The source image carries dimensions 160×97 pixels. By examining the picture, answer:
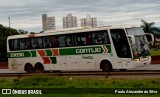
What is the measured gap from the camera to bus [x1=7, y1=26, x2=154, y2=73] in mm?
25500

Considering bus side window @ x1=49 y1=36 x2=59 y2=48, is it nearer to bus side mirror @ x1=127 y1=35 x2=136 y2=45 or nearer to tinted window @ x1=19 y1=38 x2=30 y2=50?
tinted window @ x1=19 y1=38 x2=30 y2=50

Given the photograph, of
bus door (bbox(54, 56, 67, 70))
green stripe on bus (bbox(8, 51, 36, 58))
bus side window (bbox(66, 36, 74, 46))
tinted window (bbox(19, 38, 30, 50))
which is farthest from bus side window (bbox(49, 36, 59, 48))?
tinted window (bbox(19, 38, 30, 50))

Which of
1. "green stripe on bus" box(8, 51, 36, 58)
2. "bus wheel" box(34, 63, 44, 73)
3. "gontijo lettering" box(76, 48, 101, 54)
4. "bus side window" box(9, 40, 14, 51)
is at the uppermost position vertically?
"bus side window" box(9, 40, 14, 51)

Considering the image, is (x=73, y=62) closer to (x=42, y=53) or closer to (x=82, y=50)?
(x=82, y=50)

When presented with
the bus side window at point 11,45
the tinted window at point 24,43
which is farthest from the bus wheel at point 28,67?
the bus side window at point 11,45

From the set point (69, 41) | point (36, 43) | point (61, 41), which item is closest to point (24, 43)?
point (36, 43)

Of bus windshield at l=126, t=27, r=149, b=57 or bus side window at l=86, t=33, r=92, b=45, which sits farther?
bus side window at l=86, t=33, r=92, b=45

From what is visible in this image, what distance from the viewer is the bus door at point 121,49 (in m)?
25.3

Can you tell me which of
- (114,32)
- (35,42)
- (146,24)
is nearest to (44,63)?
(35,42)

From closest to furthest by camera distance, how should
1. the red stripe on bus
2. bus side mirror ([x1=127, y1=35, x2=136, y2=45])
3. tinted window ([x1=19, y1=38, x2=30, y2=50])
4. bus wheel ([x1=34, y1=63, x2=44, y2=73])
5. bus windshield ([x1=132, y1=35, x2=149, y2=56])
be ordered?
bus side mirror ([x1=127, y1=35, x2=136, y2=45])
bus windshield ([x1=132, y1=35, x2=149, y2=56])
the red stripe on bus
bus wheel ([x1=34, y1=63, x2=44, y2=73])
tinted window ([x1=19, y1=38, x2=30, y2=50])

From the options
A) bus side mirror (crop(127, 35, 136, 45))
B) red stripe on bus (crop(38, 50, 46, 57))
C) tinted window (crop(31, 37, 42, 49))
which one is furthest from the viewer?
tinted window (crop(31, 37, 42, 49))

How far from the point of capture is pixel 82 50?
27.4m

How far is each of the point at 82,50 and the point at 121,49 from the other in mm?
2973

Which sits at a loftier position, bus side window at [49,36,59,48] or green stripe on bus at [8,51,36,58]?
bus side window at [49,36,59,48]
